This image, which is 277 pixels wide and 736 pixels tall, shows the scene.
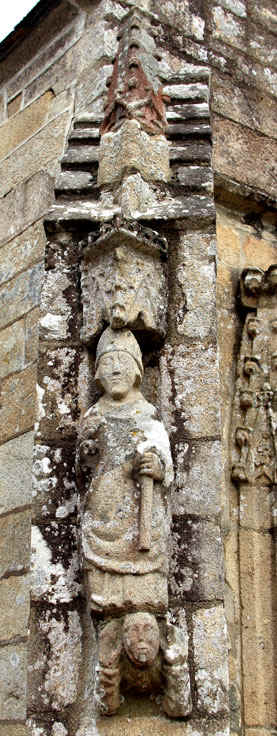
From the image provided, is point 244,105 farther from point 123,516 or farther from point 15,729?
point 15,729

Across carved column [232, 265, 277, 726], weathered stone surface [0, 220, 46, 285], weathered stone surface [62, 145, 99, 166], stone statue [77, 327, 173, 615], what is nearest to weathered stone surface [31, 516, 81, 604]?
stone statue [77, 327, 173, 615]

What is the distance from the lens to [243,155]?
201 inches

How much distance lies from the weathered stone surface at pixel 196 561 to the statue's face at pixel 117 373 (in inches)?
18.7

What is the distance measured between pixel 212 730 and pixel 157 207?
75.7 inches

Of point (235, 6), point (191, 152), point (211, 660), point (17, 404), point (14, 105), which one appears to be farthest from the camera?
point (14, 105)

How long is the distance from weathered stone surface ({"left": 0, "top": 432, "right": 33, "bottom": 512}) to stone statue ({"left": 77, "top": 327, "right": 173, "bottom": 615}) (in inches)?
51.2

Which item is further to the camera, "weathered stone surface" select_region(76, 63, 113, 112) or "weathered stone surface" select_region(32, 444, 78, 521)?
"weathered stone surface" select_region(76, 63, 113, 112)

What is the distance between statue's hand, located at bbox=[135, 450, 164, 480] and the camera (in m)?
2.98

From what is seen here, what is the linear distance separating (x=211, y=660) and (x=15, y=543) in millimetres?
1646

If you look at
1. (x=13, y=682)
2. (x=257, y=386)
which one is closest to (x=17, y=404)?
(x=257, y=386)

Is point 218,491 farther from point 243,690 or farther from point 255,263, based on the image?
point 255,263

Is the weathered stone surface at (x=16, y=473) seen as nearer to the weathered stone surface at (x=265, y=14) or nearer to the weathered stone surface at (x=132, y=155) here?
the weathered stone surface at (x=132, y=155)

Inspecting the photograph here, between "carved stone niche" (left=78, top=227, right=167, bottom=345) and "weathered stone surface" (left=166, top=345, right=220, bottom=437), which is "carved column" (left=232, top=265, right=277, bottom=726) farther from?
"carved stone niche" (left=78, top=227, right=167, bottom=345)

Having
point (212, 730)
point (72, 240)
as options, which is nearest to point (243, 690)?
point (212, 730)
